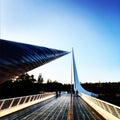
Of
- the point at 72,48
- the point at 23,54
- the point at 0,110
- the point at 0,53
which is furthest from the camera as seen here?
the point at 72,48

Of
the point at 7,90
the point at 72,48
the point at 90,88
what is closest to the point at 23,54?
the point at 7,90

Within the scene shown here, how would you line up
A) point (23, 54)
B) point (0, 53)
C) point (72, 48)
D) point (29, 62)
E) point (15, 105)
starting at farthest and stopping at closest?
point (72, 48), point (15, 105), point (29, 62), point (23, 54), point (0, 53)

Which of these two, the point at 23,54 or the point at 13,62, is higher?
the point at 23,54

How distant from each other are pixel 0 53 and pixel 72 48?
10403cm

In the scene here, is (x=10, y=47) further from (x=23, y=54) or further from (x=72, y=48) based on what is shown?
(x=72, y=48)

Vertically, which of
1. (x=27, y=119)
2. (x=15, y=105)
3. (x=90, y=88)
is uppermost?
(x=90, y=88)

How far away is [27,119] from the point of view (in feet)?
62.5

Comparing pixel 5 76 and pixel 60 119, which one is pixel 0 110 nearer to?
pixel 60 119

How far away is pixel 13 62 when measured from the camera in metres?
15.0

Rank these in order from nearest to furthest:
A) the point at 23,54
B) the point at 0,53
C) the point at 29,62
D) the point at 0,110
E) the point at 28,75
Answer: the point at 0,53
the point at 23,54
the point at 29,62
the point at 0,110
the point at 28,75

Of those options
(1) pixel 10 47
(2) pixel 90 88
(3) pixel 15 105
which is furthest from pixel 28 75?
(1) pixel 10 47

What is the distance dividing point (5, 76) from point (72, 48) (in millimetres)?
103089

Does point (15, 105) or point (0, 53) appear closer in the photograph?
point (0, 53)

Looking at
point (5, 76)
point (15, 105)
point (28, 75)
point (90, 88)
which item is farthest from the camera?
point (90, 88)
